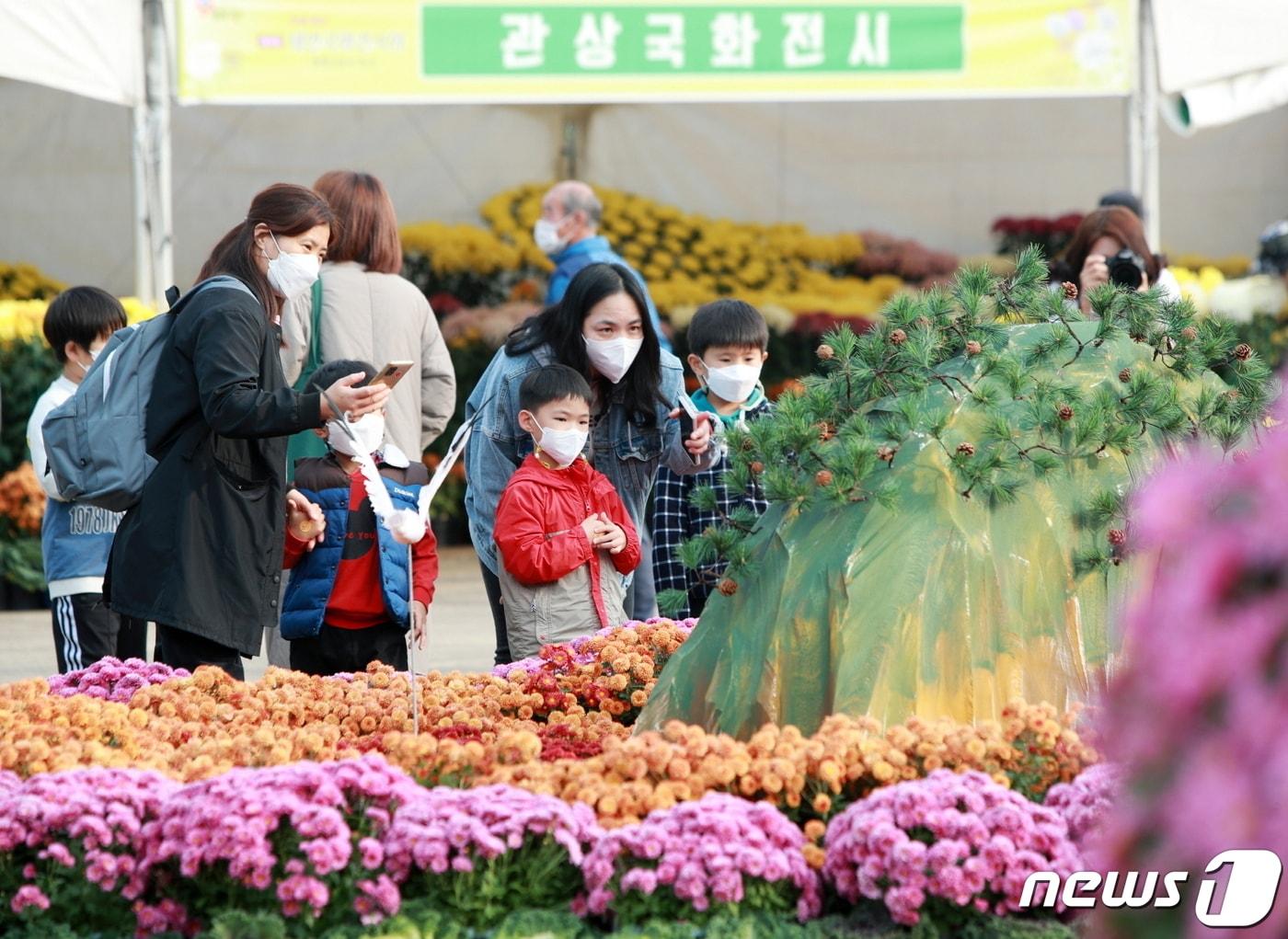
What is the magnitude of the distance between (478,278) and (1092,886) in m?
9.01

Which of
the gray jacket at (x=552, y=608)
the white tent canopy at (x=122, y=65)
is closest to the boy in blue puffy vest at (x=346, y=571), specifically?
the gray jacket at (x=552, y=608)

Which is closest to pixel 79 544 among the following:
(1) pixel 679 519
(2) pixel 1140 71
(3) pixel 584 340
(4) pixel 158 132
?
(3) pixel 584 340

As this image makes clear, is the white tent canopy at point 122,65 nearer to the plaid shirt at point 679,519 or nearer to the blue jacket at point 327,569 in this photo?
the blue jacket at point 327,569

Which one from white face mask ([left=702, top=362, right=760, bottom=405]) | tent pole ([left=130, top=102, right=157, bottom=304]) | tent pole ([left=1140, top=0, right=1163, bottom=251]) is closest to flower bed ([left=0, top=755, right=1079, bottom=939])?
white face mask ([left=702, top=362, right=760, bottom=405])

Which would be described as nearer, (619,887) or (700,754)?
(619,887)

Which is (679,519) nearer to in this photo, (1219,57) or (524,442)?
(524,442)

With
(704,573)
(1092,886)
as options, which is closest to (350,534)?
(704,573)

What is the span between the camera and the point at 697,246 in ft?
38.2

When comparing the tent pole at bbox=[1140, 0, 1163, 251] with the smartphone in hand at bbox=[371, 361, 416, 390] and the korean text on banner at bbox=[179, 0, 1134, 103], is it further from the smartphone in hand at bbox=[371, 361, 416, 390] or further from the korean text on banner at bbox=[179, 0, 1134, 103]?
the smartphone in hand at bbox=[371, 361, 416, 390]

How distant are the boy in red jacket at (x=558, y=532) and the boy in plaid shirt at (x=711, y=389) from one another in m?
0.15

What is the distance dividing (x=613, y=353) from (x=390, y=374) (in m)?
1.22

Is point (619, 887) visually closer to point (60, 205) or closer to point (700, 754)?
point (700, 754)

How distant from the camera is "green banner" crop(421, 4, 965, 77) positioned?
8633 millimetres

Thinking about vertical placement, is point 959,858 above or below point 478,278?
below
